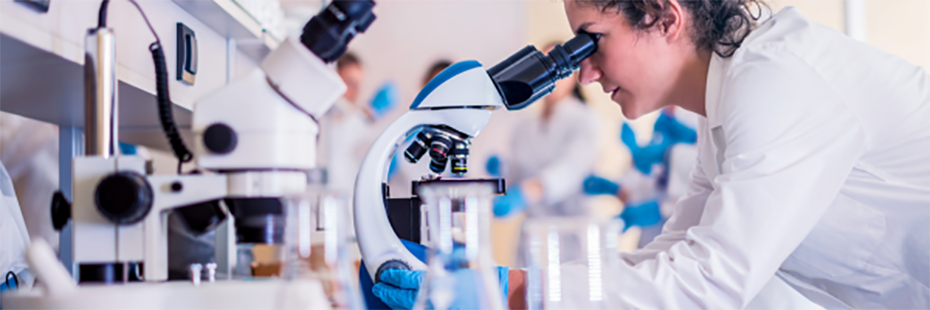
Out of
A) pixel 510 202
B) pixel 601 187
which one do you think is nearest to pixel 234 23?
pixel 510 202

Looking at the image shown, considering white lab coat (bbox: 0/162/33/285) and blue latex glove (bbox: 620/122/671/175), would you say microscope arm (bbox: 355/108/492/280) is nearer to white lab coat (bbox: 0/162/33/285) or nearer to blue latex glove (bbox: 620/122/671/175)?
white lab coat (bbox: 0/162/33/285)

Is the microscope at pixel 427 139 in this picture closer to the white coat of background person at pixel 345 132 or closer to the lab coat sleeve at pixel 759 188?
the lab coat sleeve at pixel 759 188

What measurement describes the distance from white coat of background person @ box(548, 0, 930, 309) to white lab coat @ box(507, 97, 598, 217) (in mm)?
1727

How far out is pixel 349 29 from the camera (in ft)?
1.68

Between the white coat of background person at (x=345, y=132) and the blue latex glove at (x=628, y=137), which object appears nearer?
the blue latex glove at (x=628, y=137)

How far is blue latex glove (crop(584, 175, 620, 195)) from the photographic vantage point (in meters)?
2.73

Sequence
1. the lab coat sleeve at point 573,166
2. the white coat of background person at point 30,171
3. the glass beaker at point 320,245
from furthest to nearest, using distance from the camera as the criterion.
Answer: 1. the lab coat sleeve at point 573,166
2. the white coat of background person at point 30,171
3. the glass beaker at point 320,245

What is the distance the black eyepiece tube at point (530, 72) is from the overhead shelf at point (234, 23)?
0.62 meters

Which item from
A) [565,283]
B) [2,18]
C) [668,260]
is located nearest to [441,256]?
[565,283]

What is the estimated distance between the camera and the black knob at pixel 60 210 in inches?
22.5

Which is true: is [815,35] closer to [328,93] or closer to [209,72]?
[328,93]

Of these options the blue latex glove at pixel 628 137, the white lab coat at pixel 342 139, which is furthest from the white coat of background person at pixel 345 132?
the blue latex glove at pixel 628 137

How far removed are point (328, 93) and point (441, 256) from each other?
0.54 ft

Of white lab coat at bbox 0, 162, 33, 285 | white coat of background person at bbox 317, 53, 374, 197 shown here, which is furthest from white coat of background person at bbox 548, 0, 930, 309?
white coat of background person at bbox 317, 53, 374, 197
